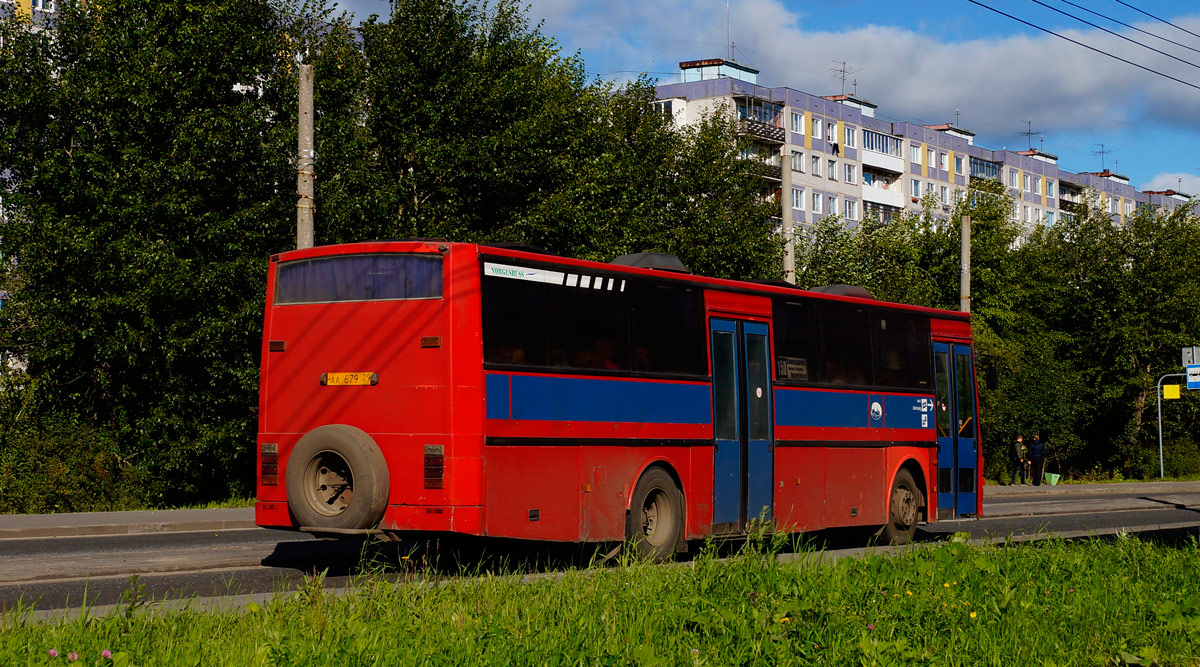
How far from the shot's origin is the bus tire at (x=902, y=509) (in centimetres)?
1866

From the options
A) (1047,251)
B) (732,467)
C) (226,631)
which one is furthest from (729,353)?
(1047,251)

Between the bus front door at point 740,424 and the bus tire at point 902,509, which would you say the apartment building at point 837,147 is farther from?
the bus front door at point 740,424

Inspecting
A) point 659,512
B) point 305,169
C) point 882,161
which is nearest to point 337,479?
point 659,512

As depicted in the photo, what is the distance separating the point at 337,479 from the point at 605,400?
9.25 ft

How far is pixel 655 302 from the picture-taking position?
14.6 metres

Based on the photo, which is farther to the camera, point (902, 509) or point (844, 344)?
point (902, 509)

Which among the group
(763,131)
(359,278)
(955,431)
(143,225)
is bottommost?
(955,431)

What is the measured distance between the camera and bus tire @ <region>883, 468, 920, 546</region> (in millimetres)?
18656

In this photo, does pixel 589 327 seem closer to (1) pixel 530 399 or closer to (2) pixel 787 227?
(1) pixel 530 399

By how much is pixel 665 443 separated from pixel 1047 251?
196ft

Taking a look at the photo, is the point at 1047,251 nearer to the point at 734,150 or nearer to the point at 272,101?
the point at 734,150

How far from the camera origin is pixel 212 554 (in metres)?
14.9

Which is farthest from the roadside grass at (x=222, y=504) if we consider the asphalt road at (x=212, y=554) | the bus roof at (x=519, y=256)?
the bus roof at (x=519, y=256)

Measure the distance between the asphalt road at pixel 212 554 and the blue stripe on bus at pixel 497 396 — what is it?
1379 millimetres
